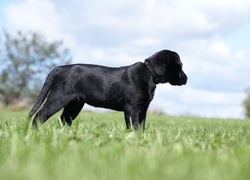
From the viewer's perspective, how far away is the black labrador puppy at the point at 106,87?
6.09 m

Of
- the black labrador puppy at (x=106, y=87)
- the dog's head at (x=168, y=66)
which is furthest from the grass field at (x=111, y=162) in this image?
the dog's head at (x=168, y=66)

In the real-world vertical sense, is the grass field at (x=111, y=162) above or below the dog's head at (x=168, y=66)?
below

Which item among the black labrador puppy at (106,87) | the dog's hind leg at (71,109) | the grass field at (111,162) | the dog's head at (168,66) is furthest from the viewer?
the dog's hind leg at (71,109)

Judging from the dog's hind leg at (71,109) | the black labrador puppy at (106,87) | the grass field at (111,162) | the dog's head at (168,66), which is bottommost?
the grass field at (111,162)

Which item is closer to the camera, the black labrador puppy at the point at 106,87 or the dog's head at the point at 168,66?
the black labrador puppy at the point at 106,87

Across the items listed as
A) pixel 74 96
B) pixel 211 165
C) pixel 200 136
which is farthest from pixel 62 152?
pixel 74 96

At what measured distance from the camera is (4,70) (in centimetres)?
3847

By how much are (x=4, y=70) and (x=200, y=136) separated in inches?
1388

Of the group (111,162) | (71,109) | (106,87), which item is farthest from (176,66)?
(111,162)

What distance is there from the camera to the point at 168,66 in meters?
6.54

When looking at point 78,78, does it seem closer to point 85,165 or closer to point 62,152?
point 62,152

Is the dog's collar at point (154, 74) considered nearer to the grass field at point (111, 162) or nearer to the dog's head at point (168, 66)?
the dog's head at point (168, 66)

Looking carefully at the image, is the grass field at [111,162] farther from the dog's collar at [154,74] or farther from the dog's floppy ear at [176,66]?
the dog's floppy ear at [176,66]

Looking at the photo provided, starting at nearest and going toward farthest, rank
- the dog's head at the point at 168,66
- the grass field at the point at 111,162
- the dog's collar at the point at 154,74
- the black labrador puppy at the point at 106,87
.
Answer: the grass field at the point at 111,162
the black labrador puppy at the point at 106,87
the dog's collar at the point at 154,74
the dog's head at the point at 168,66
